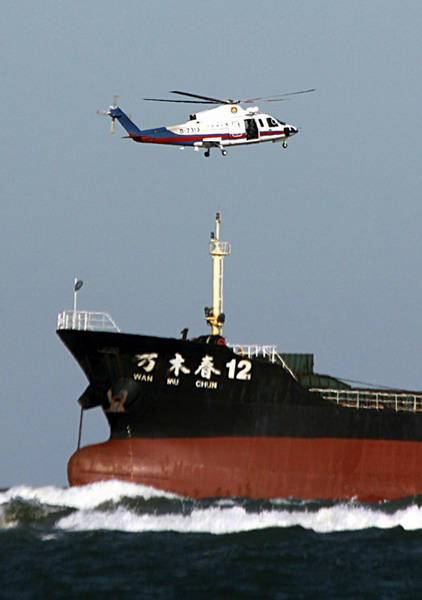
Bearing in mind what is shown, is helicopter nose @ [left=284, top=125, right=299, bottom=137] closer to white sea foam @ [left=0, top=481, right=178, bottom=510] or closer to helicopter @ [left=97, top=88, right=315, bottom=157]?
helicopter @ [left=97, top=88, right=315, bottom=157]

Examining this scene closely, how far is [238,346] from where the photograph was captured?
102 ft

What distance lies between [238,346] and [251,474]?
3695mm

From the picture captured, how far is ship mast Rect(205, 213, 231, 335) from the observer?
3222 cm

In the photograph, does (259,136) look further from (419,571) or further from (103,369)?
(419,571)

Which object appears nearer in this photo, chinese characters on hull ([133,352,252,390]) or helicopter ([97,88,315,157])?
chinese characters on hull ([133,352,252,390])

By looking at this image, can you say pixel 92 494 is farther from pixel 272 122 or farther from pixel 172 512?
pixel 272 122

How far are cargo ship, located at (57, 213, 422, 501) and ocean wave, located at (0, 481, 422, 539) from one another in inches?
20.9

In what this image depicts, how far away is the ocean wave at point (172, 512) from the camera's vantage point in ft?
87.1

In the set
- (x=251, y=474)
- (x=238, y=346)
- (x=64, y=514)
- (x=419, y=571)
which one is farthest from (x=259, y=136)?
(x=419, y=571)

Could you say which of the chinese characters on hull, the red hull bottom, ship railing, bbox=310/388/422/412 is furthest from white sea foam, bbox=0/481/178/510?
ship railing, bbox=310/388/422/412

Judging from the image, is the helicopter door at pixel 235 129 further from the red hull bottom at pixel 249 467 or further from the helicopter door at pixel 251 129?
the red hull bottom at pixel 249 467

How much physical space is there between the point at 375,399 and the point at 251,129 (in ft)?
47.5

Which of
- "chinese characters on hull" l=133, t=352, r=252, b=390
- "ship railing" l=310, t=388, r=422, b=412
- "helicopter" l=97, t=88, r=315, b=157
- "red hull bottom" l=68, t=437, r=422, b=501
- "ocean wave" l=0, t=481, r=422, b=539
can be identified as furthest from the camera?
"helicopter" l=97, t=88, r=315, b=157

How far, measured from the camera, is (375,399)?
108ft
